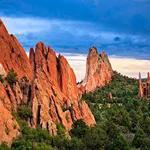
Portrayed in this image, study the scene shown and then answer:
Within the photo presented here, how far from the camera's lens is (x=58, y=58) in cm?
12862

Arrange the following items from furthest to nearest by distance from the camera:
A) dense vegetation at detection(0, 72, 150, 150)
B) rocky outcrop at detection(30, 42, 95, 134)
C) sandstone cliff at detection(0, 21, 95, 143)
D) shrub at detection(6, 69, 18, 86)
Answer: shrub at detection(6, 69, 18, 86)
rocky outcrop at detection(30, 42, 95, 134)
sandstone cliff at detection(0, 21, 95, 143)
dense vegetation at detection(0, 72, 150, 150)

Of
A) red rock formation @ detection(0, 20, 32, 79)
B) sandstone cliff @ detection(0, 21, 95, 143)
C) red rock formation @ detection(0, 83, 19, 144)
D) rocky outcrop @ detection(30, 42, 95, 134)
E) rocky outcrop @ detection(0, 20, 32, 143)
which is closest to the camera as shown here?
red rock formation @ detection(0, 83, 19, 144)

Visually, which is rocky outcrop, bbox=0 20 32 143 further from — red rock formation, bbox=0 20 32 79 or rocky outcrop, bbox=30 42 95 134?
rocky outcrop, bbox=30 42 95 134

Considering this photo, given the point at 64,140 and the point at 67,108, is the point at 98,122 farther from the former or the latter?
the point at 64,140

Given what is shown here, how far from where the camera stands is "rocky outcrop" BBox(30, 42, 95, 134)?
333 ft

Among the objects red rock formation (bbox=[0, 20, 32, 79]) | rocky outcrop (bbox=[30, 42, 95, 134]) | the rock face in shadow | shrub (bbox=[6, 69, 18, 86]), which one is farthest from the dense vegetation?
red rock formation (bbox=[0, 20, 32, 79])

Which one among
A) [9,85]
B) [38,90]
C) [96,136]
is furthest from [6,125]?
[96,136]

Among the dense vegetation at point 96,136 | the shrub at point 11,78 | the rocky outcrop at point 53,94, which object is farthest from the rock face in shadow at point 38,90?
the dense vegetation at point 96,136

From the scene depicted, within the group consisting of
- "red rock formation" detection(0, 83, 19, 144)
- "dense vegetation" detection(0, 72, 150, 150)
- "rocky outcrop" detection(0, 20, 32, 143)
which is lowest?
"dense vegetation" detection(0, 72, 150, 150)

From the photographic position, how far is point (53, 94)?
113250 millimetres

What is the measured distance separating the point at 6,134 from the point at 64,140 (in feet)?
37.5

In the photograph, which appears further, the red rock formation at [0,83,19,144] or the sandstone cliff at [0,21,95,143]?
the sandstone cliff at [0,21,95,143]

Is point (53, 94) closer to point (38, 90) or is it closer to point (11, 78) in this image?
point (38, 90)

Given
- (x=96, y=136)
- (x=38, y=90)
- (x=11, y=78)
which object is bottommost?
(x=96, y=136)
